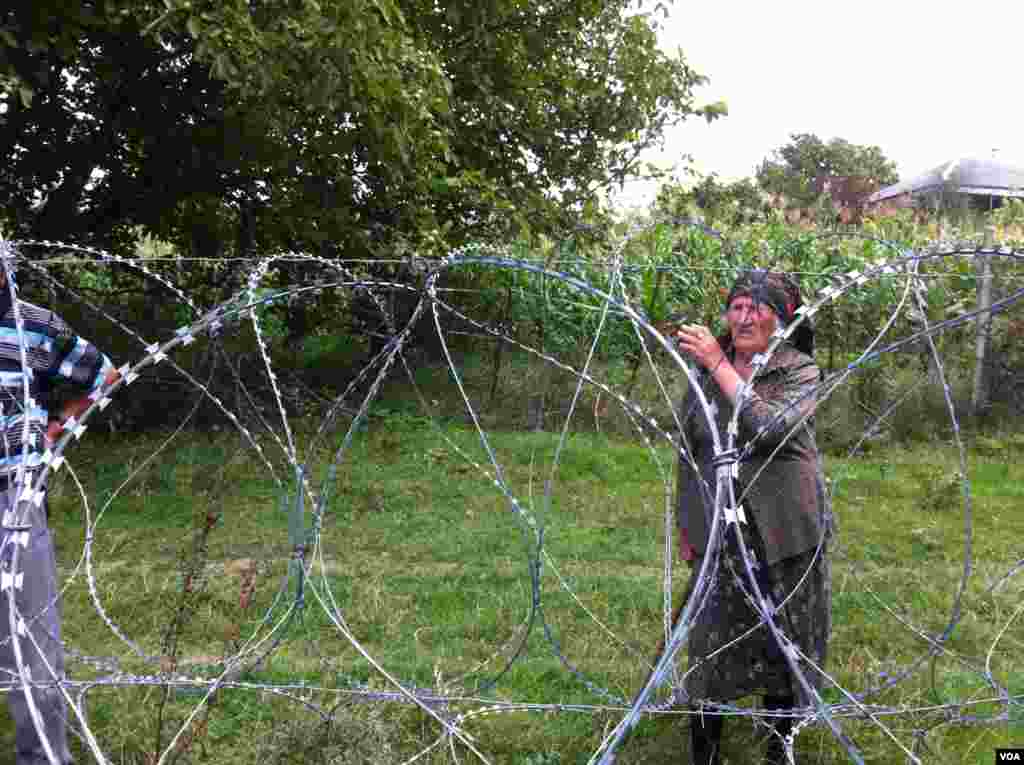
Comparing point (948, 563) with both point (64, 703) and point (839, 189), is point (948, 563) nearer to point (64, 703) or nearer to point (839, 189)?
point (64, 703)

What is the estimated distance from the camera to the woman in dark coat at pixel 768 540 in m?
2.62

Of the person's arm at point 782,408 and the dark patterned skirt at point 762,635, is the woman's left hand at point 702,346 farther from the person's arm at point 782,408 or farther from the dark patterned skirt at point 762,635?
the dark patterned skirt at point 762,635

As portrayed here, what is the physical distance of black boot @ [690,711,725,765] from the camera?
2676 mm

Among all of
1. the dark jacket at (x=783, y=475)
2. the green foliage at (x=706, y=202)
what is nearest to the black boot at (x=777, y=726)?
the dark jacket at (x=783, y=475)

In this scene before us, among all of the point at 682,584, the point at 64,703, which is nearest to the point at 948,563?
the point at 682,584

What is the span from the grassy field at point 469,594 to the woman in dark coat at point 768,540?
35 centimetres

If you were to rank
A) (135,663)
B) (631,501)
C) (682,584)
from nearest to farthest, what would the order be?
(135,663), (682,584), (631,501)

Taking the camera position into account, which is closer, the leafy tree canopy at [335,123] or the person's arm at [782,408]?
the person's arm at [782,408]

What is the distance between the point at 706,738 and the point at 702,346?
1110 mm

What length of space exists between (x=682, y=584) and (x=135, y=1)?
422cm

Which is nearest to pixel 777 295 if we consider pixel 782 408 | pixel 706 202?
pixel 782 408

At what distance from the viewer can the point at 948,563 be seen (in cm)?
509

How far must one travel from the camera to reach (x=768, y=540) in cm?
263

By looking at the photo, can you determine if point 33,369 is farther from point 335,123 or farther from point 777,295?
point 335,123
